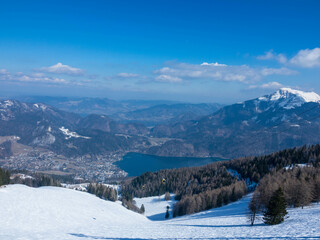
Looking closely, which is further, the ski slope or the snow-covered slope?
the snow-covered slope

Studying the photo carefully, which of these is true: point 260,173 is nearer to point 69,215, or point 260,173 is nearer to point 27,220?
point 69,215

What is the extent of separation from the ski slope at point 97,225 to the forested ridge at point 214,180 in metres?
24.6

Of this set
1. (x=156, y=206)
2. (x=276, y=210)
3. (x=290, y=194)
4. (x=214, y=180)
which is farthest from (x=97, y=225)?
(x=214, y=180)

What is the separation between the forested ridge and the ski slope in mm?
24613

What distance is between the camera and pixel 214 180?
Result: 97125mm

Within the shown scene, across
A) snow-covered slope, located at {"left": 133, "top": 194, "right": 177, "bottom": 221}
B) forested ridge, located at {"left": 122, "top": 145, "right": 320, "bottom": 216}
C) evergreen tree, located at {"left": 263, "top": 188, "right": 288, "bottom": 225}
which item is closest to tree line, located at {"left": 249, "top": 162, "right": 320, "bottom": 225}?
evergreen tree, located at {"left": 263, "top": 188, "right": 288, "bottom": 225}

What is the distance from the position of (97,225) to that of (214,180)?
6981 cm

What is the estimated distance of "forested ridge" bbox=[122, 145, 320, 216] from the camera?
6538 cm

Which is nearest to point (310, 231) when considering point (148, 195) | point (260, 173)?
point (260, 173)

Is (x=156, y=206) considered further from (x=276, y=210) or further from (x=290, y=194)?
(x=276, y=210)

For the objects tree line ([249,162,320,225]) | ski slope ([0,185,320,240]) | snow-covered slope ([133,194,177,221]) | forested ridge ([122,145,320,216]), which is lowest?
snow-covered slope ([133,194,177,221])

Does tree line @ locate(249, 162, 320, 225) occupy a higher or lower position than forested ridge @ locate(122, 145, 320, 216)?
higher

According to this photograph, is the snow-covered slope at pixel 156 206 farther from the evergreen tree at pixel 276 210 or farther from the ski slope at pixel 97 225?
the evergreen tree at pixel 276 210

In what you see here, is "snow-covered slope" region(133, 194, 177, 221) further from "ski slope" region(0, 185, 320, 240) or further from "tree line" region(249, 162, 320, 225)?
"tree line" region(249, 162, 320, 225)
